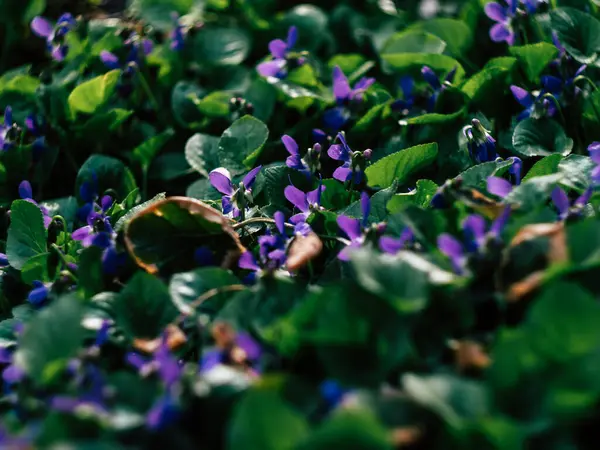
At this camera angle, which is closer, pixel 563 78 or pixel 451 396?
pixel 451 396

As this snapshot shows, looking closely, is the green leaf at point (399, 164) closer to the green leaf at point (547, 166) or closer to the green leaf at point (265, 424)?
the green leaf at point (547, 166)

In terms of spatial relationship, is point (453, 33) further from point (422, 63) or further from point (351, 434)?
point (351, 434)

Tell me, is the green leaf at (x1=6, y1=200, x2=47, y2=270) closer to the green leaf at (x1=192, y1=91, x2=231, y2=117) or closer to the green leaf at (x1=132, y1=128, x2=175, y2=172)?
the green leaf at (x1=132, y1=128, x2=175, y2=172)

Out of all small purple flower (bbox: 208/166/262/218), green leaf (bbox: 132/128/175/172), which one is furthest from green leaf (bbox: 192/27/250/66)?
small purple flower (bbox: 208/166/262/218)

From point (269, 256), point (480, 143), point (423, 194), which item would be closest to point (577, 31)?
point (480, 143)

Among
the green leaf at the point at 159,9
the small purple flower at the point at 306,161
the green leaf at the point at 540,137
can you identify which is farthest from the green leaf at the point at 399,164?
the green leaf at the point at 159,9

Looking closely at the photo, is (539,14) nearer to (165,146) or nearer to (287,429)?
(165,146)
